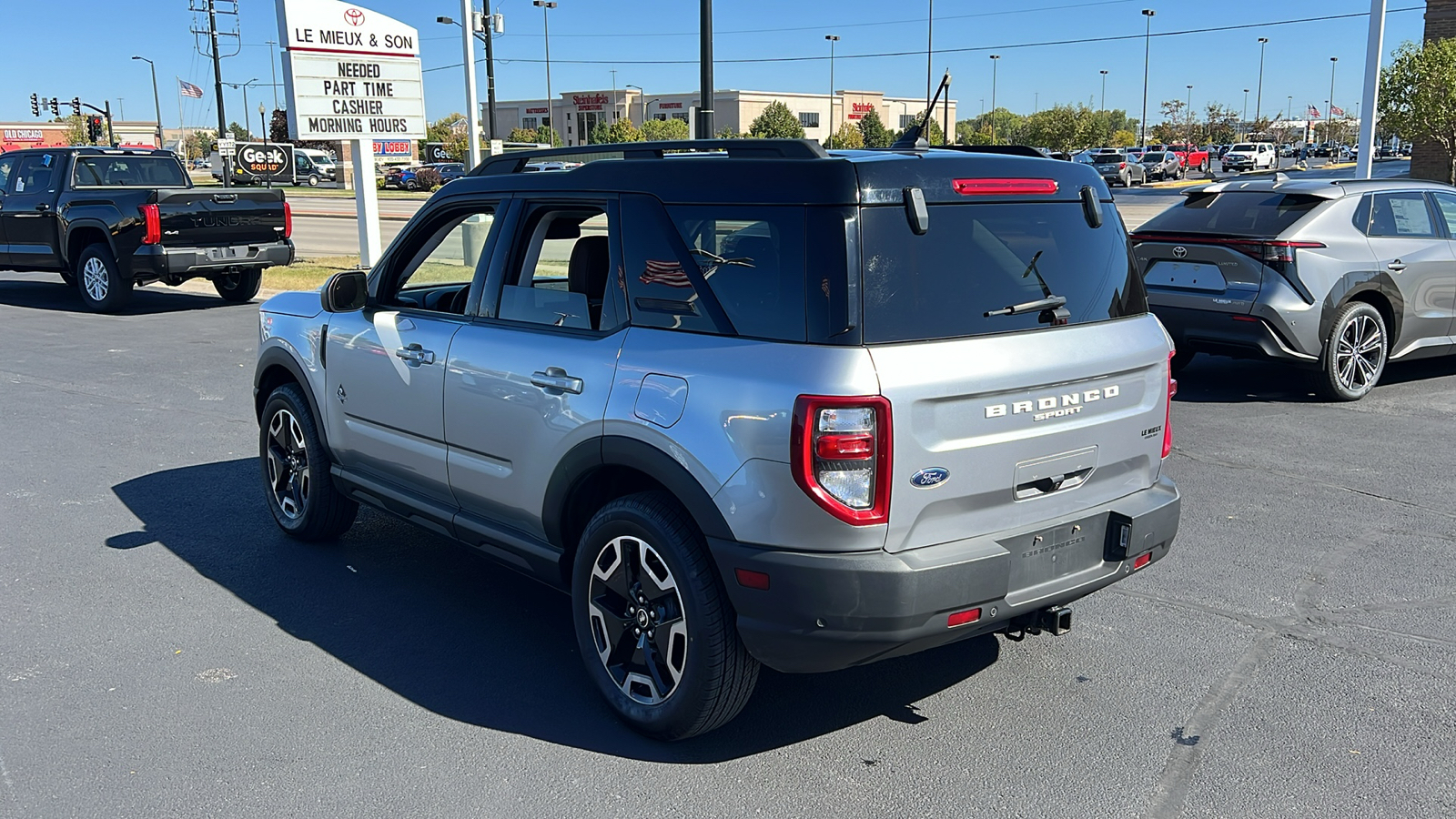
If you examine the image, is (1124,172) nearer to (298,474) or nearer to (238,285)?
(238,285)

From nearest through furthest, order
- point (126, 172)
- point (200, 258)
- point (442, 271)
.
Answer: point (442, 271), point (200, 258), point (126, 172)

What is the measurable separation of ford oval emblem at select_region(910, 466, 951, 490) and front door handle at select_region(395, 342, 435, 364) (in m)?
2.19

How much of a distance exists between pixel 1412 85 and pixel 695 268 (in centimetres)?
2602

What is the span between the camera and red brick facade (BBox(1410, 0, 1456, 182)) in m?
28.8

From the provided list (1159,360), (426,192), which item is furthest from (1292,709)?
(426,192)

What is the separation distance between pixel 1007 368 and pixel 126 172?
1515 cm

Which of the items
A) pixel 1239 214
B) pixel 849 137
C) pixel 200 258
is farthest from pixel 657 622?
pixel 849 137

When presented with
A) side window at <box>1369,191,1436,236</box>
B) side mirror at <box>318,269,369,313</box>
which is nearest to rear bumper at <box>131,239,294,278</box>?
side mirror at <box>318,269,369,313</box>

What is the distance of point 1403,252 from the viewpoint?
8.99m

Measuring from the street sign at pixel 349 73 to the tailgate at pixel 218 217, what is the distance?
262cm

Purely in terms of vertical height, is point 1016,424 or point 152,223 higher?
point 152,223

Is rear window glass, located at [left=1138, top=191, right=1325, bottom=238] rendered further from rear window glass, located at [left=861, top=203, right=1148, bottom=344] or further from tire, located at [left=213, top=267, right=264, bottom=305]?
tire, located at [left=213, top=267, right=264, bottom=305]

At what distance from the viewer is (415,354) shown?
4.67 metres

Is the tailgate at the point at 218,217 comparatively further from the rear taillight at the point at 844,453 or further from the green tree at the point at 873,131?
the green tree at the point at 873,131
